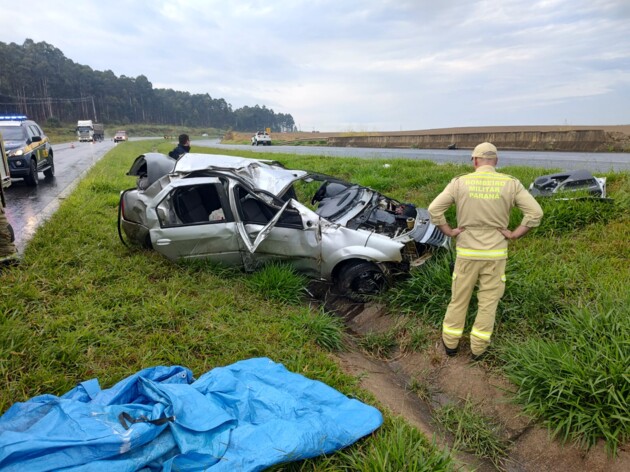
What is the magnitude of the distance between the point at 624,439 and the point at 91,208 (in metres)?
8.31

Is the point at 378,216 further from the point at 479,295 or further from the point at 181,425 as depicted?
the point at 181,425

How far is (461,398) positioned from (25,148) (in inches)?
448

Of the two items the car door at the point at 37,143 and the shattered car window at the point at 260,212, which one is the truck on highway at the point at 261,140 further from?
the shattered car window at the point at 260,212

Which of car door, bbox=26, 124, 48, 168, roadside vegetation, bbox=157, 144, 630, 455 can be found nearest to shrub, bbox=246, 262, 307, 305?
roadside vegetation, bbox=157, 144, 630, 455

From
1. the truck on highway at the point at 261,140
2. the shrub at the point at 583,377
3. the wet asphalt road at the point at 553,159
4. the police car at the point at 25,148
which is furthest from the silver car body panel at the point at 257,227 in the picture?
the truck on highway at the point at 261,140

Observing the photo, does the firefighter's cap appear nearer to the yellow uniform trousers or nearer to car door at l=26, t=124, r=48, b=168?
the yellow uniform trousers

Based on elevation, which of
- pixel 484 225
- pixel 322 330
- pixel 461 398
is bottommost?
pixel 461 398

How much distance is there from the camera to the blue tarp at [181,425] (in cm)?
207

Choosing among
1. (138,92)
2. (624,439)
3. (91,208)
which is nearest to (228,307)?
(624,439)

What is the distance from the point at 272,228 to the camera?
496 cm

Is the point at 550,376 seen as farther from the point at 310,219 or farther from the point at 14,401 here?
the point at 14,401

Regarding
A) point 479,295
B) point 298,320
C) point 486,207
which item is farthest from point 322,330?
point 486,207

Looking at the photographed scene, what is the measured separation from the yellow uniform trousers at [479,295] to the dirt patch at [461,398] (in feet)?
0.90

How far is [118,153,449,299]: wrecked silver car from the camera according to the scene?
4.89 meters
